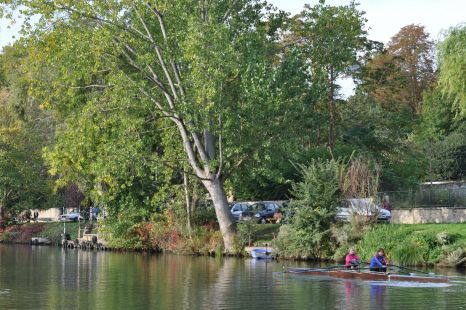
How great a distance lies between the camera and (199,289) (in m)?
33.5

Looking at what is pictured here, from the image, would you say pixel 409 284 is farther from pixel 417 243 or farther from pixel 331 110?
pixel 331 110

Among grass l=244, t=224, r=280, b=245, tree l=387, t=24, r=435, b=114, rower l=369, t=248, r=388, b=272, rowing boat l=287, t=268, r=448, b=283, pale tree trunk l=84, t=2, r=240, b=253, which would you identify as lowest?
rowing boat l=287, t=268, r=448, b=283

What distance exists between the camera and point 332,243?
4791 cm

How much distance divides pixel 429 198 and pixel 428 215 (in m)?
1.48

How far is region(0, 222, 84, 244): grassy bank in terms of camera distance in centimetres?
7692

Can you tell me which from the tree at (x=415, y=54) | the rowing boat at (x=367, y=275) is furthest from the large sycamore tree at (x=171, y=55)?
the tree at (x=415, y=54)

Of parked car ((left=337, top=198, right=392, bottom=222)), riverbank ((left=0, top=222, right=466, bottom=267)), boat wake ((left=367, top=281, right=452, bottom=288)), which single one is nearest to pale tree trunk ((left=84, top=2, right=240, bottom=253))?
riverbank ((left=0, top=222, right=466, bottom=267))

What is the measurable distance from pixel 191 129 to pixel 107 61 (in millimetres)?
6734

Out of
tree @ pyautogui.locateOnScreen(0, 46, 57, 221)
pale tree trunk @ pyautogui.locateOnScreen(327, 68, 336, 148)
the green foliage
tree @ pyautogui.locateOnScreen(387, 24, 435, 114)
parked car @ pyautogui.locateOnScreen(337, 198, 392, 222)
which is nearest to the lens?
the green foliage

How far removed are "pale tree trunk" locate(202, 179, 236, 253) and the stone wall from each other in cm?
988

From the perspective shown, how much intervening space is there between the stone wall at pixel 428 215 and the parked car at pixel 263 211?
13561 millimetres

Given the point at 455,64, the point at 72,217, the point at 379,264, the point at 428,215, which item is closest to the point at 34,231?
the point at 72,217

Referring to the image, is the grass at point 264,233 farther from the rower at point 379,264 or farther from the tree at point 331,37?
the rower at point 379,264

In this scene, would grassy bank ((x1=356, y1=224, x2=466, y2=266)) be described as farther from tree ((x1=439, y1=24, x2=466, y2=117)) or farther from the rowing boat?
tree ((x1=439, y1=24, x2=466, y2=117))
